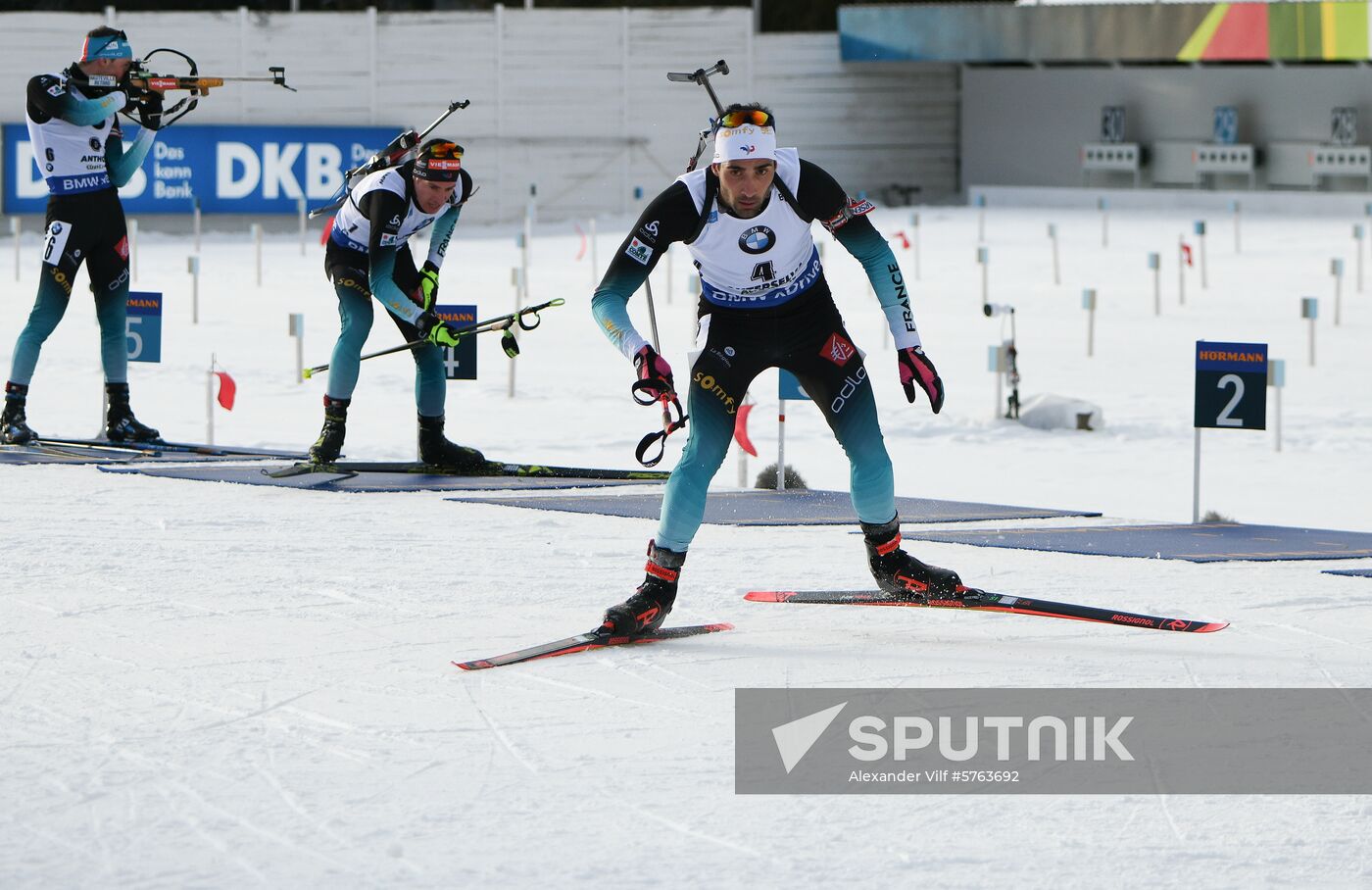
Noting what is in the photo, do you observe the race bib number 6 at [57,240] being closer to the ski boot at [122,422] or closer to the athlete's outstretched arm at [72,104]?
the athlete's outstretched arm at [72,104]


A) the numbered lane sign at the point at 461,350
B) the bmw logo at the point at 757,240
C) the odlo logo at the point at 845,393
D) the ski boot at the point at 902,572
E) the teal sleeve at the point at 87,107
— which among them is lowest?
the ski boot at the point at 902,572

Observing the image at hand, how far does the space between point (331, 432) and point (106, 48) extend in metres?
2.36

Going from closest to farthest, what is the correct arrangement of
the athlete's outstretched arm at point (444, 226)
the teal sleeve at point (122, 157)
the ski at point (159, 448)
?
the athlete's outstretched arm at point (444, 226) → the teal sleeve at point (122, 157) → the ski at point (159, 448)

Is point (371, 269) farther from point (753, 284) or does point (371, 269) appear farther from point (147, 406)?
point (147, 406)

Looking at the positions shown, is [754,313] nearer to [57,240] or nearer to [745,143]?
[745,143]

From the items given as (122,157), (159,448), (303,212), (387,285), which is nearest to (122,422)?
(159,448)

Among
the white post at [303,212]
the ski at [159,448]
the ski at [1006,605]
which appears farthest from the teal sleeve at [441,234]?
the white post at [303,212]

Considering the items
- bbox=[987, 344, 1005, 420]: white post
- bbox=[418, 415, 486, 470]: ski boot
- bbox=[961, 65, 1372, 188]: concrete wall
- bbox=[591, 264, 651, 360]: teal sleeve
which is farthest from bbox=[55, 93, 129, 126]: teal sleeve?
bbox=[961, 65, 1372, 188]: concrete wall

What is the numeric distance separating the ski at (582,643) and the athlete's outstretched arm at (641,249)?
87cm

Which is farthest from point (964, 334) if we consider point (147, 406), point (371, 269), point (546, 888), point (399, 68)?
point (399, 68)

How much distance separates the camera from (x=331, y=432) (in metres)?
9.41

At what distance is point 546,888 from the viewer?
3793 millimetres

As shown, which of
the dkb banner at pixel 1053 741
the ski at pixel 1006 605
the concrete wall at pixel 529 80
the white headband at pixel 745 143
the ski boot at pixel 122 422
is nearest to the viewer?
the dkb banner at pixel 1053 741

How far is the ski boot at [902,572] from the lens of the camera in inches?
244
